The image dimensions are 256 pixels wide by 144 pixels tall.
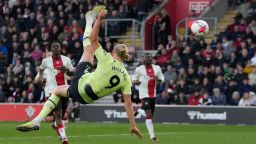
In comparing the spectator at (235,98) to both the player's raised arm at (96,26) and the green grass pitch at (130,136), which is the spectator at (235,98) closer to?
the green grass pitch at (130,136)

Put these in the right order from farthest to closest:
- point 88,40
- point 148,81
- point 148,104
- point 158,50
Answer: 1. point 158,50
2. point 148,81
3. point 148,104
4. point 88,40

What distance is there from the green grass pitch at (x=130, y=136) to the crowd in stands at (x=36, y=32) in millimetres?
7158

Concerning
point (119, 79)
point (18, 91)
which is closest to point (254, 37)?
point (18, 91)

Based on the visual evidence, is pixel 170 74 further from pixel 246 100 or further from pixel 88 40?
pixel 88 40

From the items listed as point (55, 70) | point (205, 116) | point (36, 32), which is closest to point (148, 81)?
point (55, 70)

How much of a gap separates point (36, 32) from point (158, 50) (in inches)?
256

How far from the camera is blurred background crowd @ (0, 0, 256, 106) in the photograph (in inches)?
1323

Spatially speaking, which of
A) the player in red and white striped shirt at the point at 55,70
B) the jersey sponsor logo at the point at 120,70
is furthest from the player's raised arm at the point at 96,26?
the player in red and white striped shirt at the point at 55,70

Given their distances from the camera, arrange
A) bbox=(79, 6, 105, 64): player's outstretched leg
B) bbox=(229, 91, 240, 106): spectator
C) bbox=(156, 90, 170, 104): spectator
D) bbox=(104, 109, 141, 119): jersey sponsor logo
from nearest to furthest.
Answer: bbox=(79, 6, 105, 64): player's outstretched leg, bbox=(229, 91, 240, 106): spectator, bbox=(104, 109, 141, 119): jersey sponsor logo, bbox=(156, 90, 170, 104): spectator

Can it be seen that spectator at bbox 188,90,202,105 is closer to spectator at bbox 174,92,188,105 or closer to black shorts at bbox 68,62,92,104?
spectator at bbox 174,92,188,105

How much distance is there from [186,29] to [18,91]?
775cm

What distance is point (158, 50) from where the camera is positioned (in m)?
38.2

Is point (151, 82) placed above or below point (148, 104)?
above

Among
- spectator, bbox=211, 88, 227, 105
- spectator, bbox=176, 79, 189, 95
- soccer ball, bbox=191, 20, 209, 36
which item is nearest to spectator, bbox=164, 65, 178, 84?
spectator, bbox=176, 79, 189, 95
